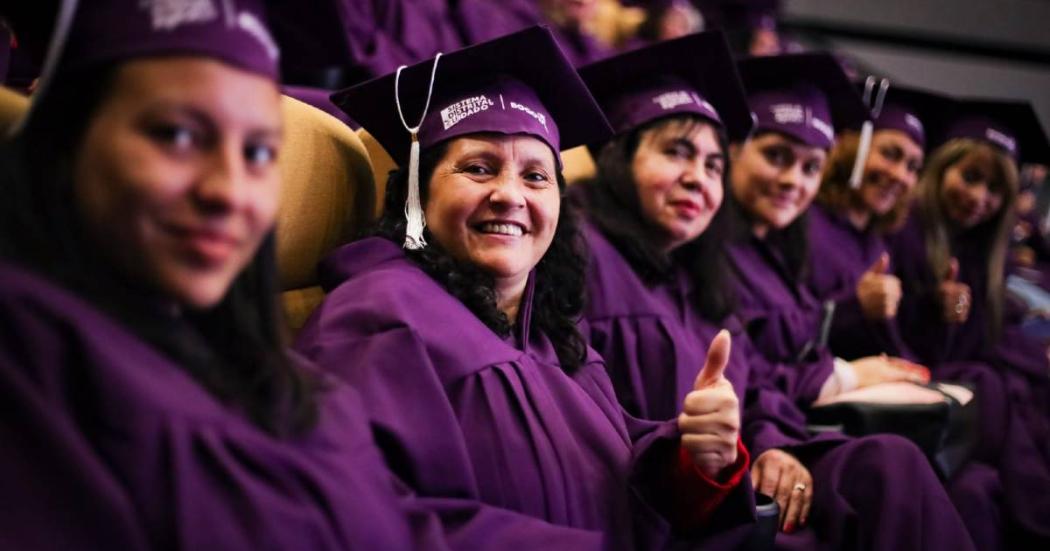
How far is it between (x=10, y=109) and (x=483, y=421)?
0.68 m

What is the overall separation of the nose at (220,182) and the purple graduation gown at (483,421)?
422 millimetres

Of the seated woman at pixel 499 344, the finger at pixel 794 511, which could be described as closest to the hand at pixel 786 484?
the finger at pixel 794 511

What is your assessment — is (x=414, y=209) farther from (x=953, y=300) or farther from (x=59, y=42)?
(x=953, y=300)

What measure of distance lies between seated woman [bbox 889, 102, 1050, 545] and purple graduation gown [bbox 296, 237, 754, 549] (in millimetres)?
1803

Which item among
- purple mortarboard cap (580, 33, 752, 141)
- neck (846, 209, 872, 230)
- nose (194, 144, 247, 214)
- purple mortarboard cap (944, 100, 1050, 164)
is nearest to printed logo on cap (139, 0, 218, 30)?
nose (194, 144, 247, 214)

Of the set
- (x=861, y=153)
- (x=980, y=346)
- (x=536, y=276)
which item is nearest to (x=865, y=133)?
(x=861, y=153)

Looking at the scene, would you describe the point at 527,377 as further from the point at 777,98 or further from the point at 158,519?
the point at 777,98

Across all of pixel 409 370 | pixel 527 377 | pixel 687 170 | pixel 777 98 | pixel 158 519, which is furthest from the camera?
Answer: pixel 777 98

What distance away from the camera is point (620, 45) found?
15.5ft

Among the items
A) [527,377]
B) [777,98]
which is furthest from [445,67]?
[777,98]

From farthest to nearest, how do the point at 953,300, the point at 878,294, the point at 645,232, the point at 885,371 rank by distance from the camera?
the point at 953,300, the point at 878,294, the point at 885,371, the point at 645,232

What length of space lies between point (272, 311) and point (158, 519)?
0.22 meters

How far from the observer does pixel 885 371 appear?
7.88 ft

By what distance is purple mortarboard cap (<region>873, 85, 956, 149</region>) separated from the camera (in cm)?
298
